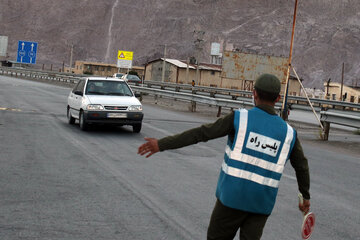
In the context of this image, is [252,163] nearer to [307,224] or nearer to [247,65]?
[307,224]

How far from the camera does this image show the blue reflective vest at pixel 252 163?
3559mm

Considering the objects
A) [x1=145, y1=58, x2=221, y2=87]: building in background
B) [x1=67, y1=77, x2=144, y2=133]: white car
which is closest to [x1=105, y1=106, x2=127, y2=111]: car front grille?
[x1=67, y1=77, x2=144, y2=133]: white car

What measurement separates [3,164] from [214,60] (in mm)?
106066

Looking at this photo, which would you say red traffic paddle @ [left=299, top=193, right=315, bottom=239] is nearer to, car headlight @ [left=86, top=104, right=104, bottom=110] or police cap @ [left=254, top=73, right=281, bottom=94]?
police cap @ [left=254, top=73, right=281, bottom=94]

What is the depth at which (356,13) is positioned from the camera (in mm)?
129625

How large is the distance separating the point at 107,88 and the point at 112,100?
1.07m

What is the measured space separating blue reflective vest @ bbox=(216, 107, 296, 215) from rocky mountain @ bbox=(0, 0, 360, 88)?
11440 centimetres

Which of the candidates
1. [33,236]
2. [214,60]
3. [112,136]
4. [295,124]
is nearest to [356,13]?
[214,60]

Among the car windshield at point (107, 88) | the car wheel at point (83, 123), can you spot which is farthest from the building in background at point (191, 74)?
the car wheel at point (83, 123)

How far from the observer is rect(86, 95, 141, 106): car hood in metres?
14.9

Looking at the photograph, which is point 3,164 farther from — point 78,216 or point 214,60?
point 214,60

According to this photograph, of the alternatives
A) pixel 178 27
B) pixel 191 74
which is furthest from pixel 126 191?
pixel 178 27

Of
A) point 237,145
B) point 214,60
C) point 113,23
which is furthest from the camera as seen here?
point 113,23

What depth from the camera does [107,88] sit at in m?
16.1
